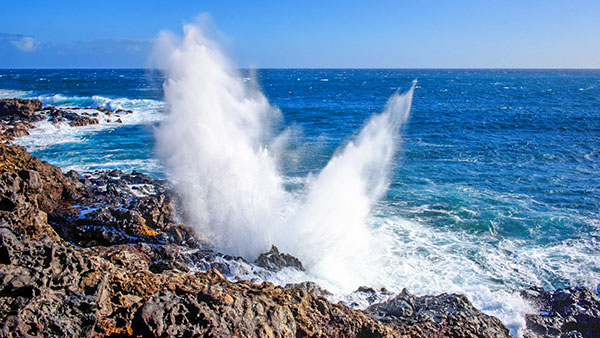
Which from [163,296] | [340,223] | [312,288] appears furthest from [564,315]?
[163,296]

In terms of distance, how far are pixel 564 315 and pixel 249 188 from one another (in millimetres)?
11357

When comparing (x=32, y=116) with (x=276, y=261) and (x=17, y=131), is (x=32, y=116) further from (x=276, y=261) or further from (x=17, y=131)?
(x=276, y=261)

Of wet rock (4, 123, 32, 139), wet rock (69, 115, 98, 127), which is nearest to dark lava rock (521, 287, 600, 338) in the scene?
wet rock (4, 123, 32, 139)

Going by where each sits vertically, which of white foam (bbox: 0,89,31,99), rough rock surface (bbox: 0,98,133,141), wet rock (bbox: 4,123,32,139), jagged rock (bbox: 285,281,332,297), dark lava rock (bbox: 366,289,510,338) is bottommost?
jagged rock (bbox: 285,281,332,297)

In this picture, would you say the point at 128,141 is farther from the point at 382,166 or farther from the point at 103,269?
the point at 103,269

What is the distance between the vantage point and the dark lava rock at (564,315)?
8.41 m

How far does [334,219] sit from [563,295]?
7.55 metres

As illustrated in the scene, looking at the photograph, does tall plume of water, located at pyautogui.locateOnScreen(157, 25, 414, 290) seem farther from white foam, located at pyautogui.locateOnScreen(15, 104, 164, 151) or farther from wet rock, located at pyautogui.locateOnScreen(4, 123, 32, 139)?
wet rock, located at pyautogui.locateOnScreen(4, 123, 32, 139)

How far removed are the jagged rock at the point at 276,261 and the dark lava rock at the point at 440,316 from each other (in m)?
3.35

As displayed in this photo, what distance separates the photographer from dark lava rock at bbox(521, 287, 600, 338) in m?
8.41

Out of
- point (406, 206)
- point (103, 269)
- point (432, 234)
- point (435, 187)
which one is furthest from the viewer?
point (435, 187)

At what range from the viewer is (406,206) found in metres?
17.5

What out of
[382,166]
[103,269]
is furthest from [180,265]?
[382,166]

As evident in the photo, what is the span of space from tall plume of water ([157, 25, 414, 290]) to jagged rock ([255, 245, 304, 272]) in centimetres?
56
